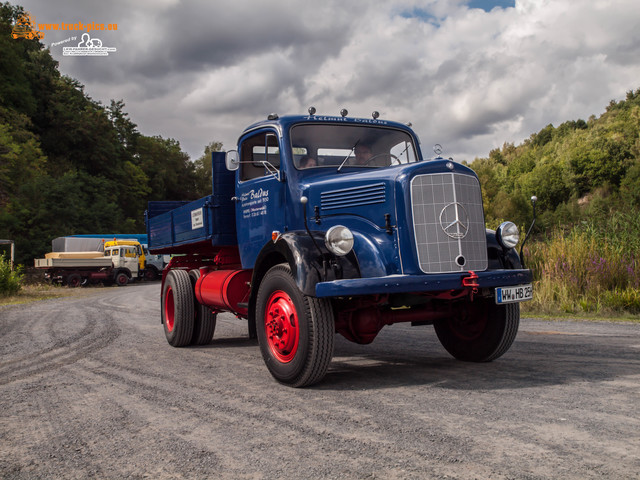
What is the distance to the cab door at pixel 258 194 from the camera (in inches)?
262

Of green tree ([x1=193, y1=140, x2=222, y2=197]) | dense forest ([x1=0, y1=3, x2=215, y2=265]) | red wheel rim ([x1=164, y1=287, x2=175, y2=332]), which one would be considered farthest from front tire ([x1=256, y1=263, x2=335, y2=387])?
green tree ([x1=193, y1=140, x2=222, y2=197])

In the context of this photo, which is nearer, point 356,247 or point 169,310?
point 356,247

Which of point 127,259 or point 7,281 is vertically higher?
point 127,259

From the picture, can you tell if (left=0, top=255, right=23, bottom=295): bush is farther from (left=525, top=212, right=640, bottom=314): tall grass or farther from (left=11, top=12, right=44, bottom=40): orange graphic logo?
(left=11, top=12, right=44, bottom=40): orange graphic logo

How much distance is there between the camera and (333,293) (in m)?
4.91

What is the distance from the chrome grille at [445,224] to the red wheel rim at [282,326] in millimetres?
1247

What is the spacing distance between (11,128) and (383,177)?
43.5 metres

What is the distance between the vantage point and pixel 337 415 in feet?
14.2

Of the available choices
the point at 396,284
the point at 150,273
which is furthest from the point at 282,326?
the point at 150,273

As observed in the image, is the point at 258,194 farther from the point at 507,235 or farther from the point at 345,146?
the point at 507,235

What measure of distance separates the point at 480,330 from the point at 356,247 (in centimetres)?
185

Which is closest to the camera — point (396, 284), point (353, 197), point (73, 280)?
point (396, 284)

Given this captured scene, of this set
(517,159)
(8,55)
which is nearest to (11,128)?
(8,55)

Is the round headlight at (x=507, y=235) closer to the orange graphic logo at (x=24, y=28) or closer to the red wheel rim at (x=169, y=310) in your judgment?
the red wheel rim at (x=169, y=310)
